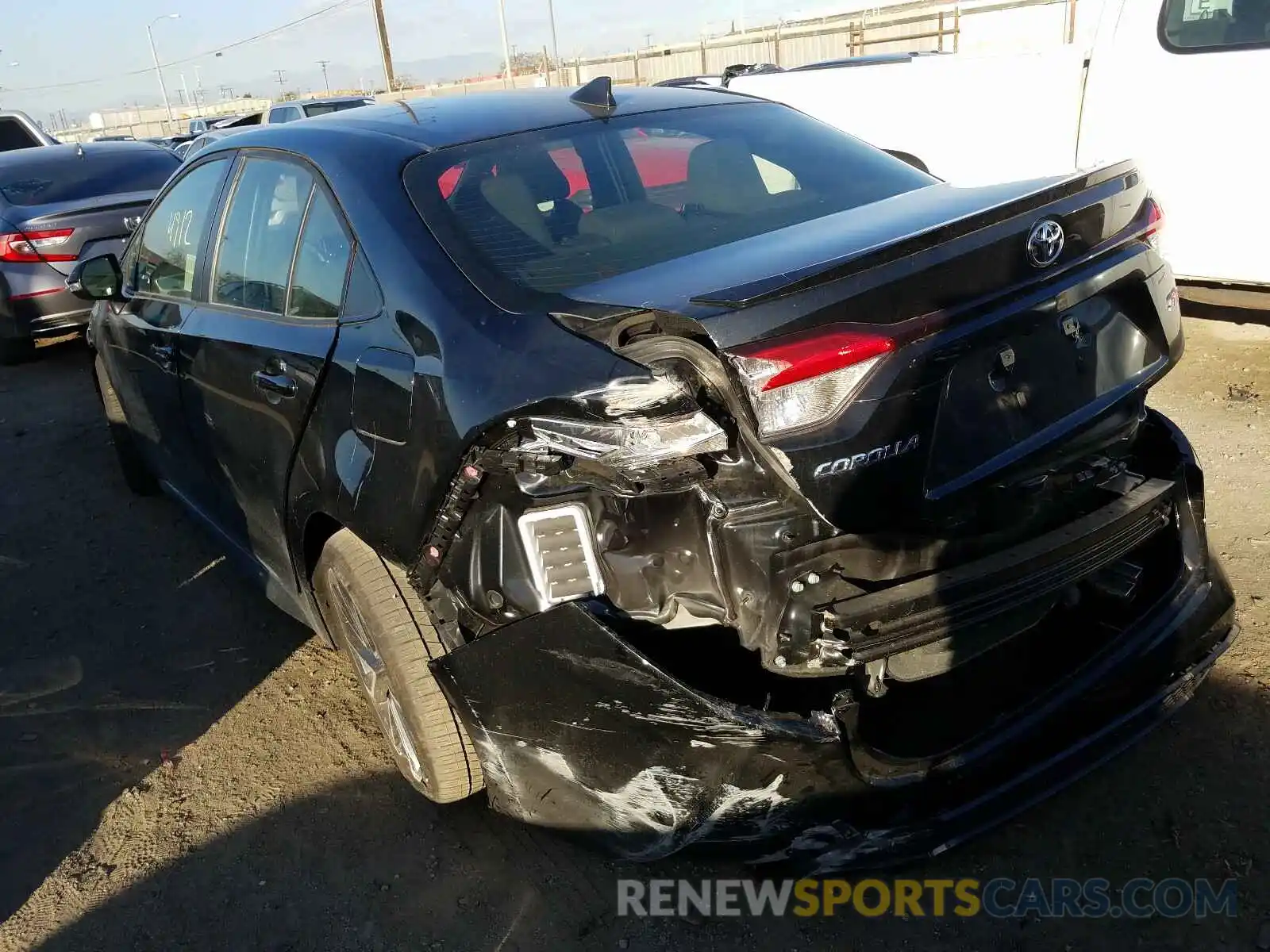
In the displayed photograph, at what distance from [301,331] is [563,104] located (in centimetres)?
106

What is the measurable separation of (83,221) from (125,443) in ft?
11.8

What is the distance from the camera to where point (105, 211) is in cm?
768

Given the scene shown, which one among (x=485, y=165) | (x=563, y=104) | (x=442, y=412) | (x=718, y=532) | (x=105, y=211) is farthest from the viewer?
(x=105, y=211)

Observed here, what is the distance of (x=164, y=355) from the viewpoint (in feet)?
12.0

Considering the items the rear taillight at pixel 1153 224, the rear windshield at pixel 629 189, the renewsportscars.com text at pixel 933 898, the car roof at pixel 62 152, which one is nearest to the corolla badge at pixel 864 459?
the rear windshield at pixel 629 189

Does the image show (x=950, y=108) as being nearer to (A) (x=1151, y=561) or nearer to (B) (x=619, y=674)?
(A) (x=1151, y=561)

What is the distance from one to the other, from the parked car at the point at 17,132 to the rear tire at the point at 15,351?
5461 mm

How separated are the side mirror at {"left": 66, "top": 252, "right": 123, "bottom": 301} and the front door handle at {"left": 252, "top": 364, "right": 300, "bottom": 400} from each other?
1.65m

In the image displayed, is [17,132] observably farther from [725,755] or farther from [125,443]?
[725,755]

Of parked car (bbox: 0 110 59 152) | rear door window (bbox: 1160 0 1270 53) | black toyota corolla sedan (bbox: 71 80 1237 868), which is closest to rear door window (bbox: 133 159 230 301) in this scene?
black toyota corolla sedan (bbox: 71 80 1237 868)

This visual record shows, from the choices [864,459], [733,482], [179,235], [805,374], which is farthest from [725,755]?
[179,235]

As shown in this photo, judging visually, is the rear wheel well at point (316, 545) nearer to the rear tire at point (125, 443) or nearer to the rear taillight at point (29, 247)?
the rear tire at point (125, 443)

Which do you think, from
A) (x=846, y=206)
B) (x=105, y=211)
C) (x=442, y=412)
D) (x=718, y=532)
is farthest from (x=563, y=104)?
(x=105, y=211)

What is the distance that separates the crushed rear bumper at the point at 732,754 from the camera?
6.57ft
